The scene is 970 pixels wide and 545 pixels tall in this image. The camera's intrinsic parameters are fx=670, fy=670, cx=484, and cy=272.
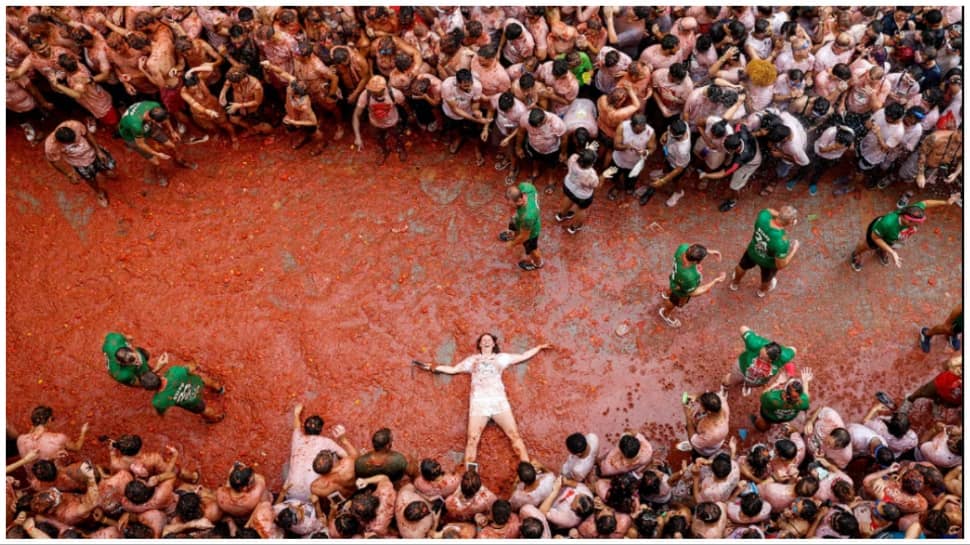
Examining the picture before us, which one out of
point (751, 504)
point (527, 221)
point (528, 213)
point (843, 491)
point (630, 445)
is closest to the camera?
point (751, 504)

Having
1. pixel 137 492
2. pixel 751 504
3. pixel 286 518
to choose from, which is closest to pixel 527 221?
pixel 751 504

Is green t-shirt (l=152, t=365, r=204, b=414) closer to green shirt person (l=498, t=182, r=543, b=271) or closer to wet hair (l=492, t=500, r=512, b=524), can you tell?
wet hair (l=492, t=500, r=512, b=524)

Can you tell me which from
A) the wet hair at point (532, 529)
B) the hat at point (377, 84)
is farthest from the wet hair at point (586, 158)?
the wet hair at point (532, 529)

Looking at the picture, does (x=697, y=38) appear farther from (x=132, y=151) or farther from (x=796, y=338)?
(x=132, y=151)

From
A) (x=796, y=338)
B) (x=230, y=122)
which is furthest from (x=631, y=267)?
(x=230, y=122)

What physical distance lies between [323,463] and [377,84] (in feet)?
16.9

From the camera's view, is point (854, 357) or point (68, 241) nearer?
point (854, 357)

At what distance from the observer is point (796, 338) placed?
925cm

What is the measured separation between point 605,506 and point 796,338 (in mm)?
3998

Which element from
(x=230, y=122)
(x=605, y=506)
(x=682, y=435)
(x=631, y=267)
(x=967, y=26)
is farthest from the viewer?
(x=230, y=122)

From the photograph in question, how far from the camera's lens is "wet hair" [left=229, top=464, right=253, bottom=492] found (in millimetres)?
6977

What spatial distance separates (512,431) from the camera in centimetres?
844

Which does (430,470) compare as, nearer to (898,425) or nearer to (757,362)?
(757,362)

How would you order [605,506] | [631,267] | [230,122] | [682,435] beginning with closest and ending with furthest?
1. [605,506]
2. [682,435]
3. [631,267]
4. [230,122]
